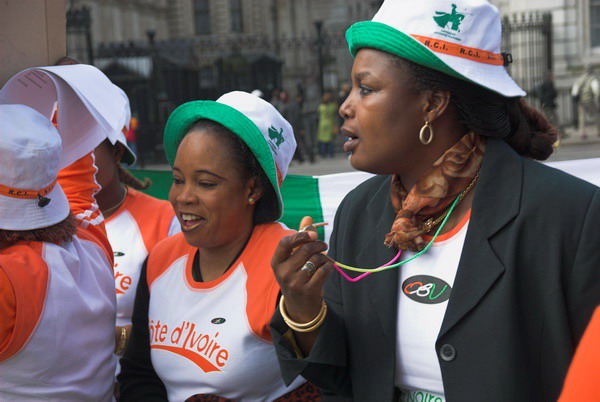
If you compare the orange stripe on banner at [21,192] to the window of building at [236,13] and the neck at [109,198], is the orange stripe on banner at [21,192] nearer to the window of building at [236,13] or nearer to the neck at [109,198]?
the neck at [109,198]

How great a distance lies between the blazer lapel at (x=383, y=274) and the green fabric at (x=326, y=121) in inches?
659

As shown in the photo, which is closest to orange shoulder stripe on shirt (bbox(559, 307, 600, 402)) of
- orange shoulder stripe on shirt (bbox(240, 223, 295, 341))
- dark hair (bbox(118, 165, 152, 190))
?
orange shoulder stripe on shirt (bbox(240, 223, 295, 341))

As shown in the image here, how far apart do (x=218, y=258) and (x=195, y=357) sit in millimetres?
397

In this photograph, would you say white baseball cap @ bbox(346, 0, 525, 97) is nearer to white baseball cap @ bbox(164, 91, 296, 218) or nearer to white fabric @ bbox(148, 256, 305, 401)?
white baseball cap @ bbox(164, 91, 296, 218)

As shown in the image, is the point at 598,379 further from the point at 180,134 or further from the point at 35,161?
the point at 180,134

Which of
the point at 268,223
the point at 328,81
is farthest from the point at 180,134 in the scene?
the point at 328,81

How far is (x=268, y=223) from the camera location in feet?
9.77

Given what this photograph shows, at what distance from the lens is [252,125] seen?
9.29ft

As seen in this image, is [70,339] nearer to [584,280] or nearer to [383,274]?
[383,274]

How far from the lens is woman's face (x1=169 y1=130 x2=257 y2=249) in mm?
2801

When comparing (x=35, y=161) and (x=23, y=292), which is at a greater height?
(x=35, y=161)

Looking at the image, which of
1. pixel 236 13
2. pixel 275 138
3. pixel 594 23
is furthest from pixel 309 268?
pixel 236 13

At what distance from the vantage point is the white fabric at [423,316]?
207cm

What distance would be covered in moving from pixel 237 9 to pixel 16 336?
38.9 metres
